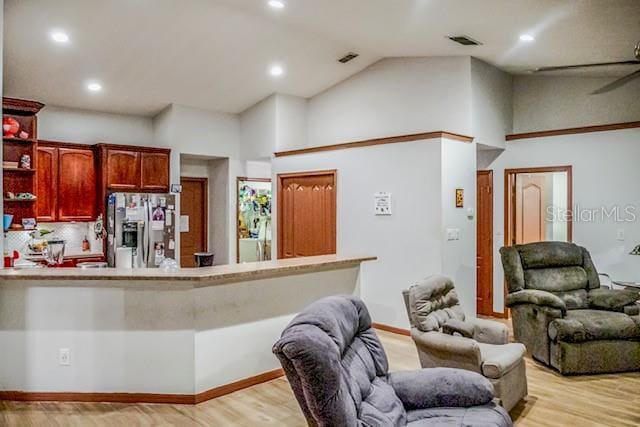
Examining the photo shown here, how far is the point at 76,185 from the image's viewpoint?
6488 mm

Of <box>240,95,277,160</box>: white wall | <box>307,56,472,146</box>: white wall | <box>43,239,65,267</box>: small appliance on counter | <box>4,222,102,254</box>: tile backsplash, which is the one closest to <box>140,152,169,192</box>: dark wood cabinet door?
<box>4,222,102,254</box>: tile backsplash

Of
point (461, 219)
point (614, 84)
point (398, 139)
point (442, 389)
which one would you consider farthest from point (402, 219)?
point (442, 389)

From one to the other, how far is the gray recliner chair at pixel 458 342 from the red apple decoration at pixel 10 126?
179 inches

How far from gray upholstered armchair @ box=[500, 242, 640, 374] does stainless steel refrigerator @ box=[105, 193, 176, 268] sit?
445 cm

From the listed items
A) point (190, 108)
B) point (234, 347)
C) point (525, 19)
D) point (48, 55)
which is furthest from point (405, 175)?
point (48, 55)

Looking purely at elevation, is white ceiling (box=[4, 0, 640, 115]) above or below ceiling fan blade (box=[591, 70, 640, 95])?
above

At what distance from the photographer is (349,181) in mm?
6137

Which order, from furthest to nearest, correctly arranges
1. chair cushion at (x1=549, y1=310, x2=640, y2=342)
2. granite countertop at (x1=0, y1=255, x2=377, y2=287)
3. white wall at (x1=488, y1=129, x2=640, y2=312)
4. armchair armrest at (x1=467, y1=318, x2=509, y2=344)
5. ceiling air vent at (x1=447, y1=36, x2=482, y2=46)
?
white wall at (x1=488, y1=129, x2=640, y2=312)
ceiling air vent at (x1=447, y1=36, x2=482, y2=46)
chair cushion at (x1=549, y1=310, x2=640, y2=342)
armchair armrest at (x1=467, y1=318, x2=509, y2=344)
granite countertop at (x1=0, y1=255, x2=377, y2=287)

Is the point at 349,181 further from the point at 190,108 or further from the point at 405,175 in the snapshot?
the point at 190,108

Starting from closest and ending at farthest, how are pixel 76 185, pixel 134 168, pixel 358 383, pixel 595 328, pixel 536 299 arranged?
pixel 358 383, pixel 595 328, pixel 536 299, pixel 76 185, pixel 134 168

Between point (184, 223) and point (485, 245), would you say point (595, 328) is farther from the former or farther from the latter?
point (184, 223)

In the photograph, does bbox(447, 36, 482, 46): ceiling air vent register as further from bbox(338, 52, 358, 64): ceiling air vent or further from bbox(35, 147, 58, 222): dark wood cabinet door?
bbox(35, 147, 58, 222): dark wood cabinet door

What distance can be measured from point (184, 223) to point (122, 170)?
1704mm

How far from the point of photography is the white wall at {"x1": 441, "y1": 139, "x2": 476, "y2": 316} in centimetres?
534
